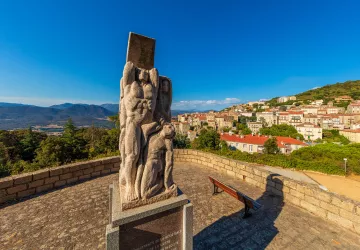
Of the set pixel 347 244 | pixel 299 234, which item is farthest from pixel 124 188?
pixel 347 244

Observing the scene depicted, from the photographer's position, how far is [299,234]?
11.0 feet

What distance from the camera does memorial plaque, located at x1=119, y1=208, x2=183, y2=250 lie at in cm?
202

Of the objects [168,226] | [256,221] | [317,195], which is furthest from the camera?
[317,195]

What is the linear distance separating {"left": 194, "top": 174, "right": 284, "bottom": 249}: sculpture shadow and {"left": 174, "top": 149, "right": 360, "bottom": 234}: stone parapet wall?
602mm

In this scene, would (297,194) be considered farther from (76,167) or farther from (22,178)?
(22,178)

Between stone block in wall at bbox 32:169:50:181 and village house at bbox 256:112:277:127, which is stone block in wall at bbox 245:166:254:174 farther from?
village house at bbox 256:112:277:127

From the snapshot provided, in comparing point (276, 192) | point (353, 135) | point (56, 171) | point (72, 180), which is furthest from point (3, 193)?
point (353, 135)

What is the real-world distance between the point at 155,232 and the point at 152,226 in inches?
4.0

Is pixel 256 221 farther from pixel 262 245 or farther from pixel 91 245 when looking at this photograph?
pixel 91 245

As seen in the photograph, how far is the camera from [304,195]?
14.0 feet

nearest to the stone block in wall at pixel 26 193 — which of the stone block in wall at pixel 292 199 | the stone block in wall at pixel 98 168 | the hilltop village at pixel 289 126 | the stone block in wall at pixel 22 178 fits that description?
the stone block in wall at pixel 22 178

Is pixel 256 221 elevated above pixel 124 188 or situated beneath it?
situated beneath

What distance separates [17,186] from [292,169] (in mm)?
20885

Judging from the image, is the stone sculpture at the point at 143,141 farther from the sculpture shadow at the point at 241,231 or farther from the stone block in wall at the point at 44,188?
the stone block in wall at the point at 44,188
